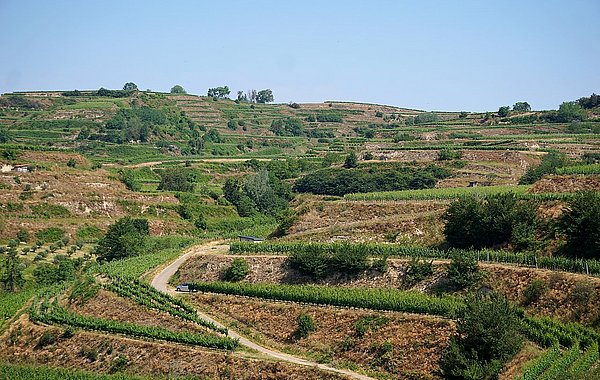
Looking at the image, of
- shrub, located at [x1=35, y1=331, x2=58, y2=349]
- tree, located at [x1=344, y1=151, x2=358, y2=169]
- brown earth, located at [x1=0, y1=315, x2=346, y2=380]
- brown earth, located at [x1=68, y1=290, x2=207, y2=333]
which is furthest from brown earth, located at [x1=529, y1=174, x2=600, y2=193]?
tree, located at [x1=344, y1=151, x2=358, y2=169]

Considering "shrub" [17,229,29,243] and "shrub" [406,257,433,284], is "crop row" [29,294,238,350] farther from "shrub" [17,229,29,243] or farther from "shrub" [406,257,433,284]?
"shrub" [17,229,29,243]

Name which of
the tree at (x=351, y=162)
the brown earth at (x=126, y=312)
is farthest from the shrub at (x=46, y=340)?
the tree at (x=351, y=162)

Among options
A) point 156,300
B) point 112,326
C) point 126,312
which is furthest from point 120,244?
point 112,326

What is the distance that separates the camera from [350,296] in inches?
2408

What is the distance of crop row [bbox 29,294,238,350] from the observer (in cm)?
5740

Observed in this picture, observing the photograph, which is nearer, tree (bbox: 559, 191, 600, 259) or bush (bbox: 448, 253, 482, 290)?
tree (bbox: 559, 191, 600, 259)

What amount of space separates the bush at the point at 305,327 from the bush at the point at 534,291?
49.8 ft

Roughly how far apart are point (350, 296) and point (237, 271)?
13161mm

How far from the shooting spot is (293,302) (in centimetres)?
6366

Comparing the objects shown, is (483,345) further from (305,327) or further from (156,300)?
(156,300)

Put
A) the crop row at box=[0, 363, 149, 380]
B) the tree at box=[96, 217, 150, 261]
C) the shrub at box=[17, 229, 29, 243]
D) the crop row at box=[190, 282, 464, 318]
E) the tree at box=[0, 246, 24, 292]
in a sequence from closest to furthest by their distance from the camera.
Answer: the crop row at box=[0, 363, 149, 380], the crop row at box=[190, 282, 464, 318], the tree at box=[0, 246, 24, 292], the tree at box=[96, 217, 150, 261], the shrub at box=[17, 229, 29, 243]

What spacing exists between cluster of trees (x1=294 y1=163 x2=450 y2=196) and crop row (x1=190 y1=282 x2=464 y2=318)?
42.4 m

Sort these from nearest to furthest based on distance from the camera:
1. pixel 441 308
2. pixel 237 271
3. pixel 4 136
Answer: pixel 441 308, pixel 237 271, pixel 4 136

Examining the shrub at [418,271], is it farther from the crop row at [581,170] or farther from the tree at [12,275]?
the tree at [12,275]
